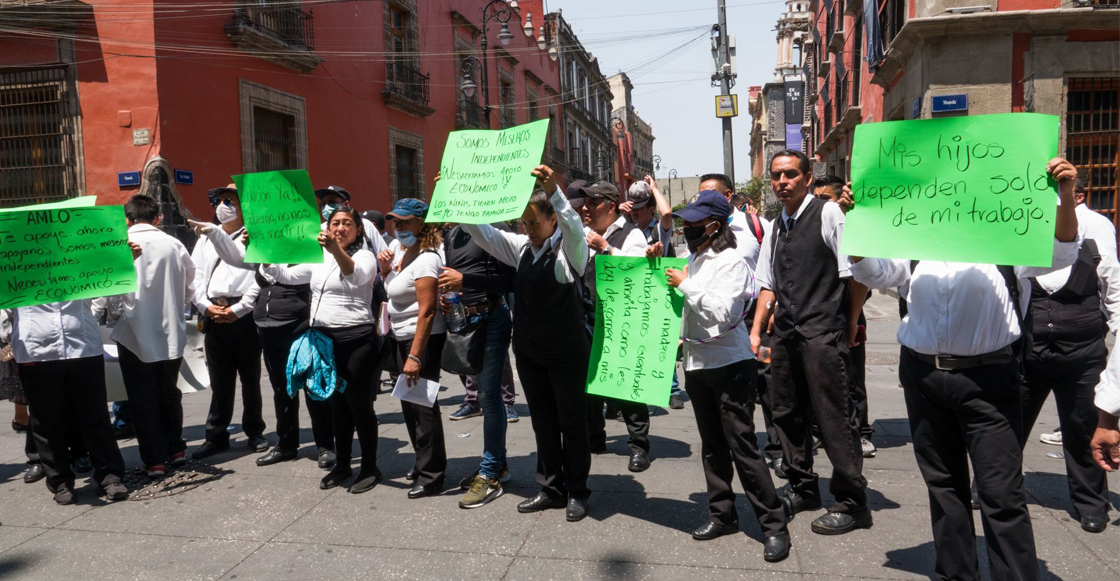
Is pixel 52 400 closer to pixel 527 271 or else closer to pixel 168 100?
pixel 527 271

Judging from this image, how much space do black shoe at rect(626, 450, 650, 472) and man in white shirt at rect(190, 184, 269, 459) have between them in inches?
106

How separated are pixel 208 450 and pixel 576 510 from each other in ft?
9.74

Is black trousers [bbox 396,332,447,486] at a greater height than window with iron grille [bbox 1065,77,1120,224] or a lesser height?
lesser

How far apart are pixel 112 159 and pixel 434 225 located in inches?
348

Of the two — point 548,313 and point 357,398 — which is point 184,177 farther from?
point 548,313

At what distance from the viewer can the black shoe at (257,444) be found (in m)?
5.52

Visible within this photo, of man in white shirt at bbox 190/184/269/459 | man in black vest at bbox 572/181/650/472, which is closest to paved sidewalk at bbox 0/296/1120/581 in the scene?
man in black vest at bbox 572/181/650/472

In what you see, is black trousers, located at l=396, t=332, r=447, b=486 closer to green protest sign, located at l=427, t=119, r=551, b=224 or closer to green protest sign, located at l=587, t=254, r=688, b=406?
green protest sign, located at l=427, t=119, r=551, b=224

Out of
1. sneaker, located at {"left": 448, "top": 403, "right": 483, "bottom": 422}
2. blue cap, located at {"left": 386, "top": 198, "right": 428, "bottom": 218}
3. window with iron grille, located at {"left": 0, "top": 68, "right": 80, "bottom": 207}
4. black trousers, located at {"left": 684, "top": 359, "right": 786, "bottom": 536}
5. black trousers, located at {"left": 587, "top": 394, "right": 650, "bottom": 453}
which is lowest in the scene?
sneaker, located at {"left": 448, "top": 403, "right": 483, "bottom": 422}

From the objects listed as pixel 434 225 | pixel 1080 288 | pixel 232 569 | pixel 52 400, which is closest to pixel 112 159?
pixel 52 400

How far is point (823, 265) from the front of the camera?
3.76 metres

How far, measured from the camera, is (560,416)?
4004 millimetres

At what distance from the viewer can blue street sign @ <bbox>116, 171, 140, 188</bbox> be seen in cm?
1078

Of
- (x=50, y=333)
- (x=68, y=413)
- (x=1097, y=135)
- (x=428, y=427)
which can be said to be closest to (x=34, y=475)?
(x=68, y=413)
